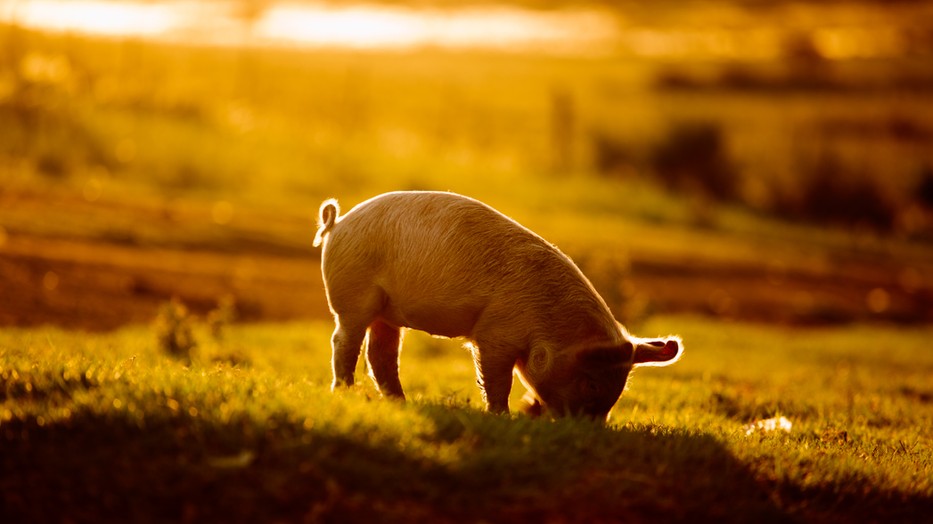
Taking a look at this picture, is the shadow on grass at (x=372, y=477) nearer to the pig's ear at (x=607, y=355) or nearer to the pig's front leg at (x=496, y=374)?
the pig's ear at (x=607, y=355)

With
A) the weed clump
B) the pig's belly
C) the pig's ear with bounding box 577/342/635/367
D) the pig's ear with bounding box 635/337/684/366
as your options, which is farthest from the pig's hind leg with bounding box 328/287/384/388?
the weed clump

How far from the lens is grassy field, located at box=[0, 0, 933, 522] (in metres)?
5.31

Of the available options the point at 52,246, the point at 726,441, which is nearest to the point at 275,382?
the point at 726,441

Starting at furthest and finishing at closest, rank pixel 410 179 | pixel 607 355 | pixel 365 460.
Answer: pixel 410 179
pixel 607 355
pixel 365 460

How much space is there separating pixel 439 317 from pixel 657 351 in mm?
1219

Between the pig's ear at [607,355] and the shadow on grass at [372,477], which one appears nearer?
the shadow on grass at [372,477]

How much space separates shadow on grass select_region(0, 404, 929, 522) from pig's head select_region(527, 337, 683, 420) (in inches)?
18.0

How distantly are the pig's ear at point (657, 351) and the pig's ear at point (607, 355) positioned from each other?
14 centimetres

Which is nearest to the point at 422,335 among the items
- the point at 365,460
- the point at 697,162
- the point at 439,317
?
the point at 439,317

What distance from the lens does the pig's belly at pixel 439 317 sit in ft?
21.8

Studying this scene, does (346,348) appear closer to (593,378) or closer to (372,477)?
(593,378)

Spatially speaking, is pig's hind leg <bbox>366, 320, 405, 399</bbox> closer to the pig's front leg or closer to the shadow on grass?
the pig's front leg

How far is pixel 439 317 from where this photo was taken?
668cm

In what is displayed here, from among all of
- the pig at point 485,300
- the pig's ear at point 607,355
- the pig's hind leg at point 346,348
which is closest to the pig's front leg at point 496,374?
the pig at point 485,300
